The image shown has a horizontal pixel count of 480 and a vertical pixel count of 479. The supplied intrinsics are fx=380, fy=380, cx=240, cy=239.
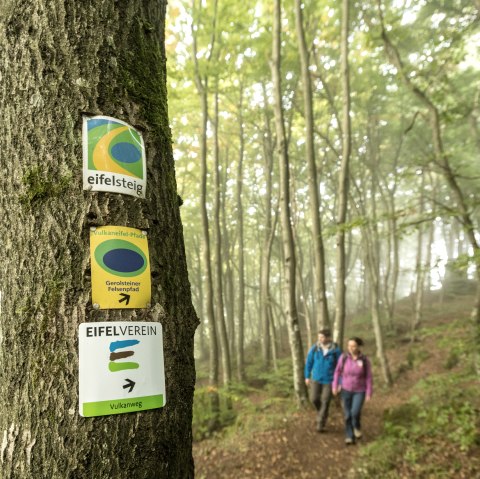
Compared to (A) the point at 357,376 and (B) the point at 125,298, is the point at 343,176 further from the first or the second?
(B) the point at 125,298

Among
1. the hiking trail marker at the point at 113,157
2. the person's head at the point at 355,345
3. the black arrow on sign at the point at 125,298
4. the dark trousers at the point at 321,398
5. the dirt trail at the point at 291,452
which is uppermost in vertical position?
the hiking trail marker at the point at 113,157

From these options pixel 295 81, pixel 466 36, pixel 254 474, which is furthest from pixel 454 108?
pixel 254 474

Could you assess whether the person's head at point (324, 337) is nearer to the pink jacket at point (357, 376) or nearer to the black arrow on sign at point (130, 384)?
the pink jacket at point (357, 376)

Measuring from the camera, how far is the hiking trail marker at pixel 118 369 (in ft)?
3.55

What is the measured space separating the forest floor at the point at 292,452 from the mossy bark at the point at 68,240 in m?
5.66

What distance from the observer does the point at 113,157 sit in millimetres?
1272

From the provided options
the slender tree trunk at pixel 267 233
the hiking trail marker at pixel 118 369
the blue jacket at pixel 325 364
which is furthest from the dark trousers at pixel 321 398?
the hiking trail marker at pixel 118 369

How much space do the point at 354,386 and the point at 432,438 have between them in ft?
4.72

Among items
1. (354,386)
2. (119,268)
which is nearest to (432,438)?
(354,386)

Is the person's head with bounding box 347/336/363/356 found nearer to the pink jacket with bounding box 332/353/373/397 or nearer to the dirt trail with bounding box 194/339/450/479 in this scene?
the pink jacket with bounding box 332/353/373/397

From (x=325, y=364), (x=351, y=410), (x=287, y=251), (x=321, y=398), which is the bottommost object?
(x=351, y=410)

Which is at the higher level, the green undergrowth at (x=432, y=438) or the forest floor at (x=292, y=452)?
the green undergrowth at (x=432, y=438)

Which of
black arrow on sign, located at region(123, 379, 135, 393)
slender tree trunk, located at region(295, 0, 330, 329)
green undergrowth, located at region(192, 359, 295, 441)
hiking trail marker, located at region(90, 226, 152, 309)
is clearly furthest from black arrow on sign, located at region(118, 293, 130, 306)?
slender tree trunk, located at region(295, 0, 330, 329)

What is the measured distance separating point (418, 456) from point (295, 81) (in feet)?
36.9
